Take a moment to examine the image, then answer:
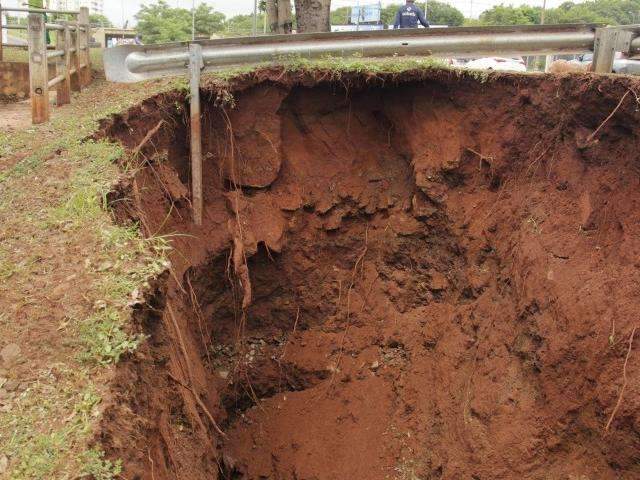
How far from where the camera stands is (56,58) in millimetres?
9977

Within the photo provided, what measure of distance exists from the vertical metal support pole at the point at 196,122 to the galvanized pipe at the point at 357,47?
0.10 metres

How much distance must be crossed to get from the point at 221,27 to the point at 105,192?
132ft

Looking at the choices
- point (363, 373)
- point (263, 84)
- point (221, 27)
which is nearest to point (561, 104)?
point (263, 84)

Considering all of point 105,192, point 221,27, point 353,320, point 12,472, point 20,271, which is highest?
point 221,27

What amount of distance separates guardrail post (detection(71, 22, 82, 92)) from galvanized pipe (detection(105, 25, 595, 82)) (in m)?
5.37

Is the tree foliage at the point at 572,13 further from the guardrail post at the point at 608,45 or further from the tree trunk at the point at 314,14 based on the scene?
the guardrail post at the point at 608,45

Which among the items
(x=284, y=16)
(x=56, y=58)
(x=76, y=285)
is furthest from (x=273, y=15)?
(x=76, y=285)

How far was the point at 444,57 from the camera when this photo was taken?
661cm

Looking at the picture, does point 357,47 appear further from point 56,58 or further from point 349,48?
point 56,58

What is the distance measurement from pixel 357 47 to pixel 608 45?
2.47m

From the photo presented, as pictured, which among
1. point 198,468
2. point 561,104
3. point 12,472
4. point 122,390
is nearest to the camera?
point 12,472

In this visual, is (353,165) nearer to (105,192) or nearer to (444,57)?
(444,57)

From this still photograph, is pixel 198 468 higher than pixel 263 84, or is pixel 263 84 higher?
pixel 263 84

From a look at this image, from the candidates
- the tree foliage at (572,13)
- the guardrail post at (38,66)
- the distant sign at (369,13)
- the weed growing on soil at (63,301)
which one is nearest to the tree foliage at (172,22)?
the distant sign at (369,13)
